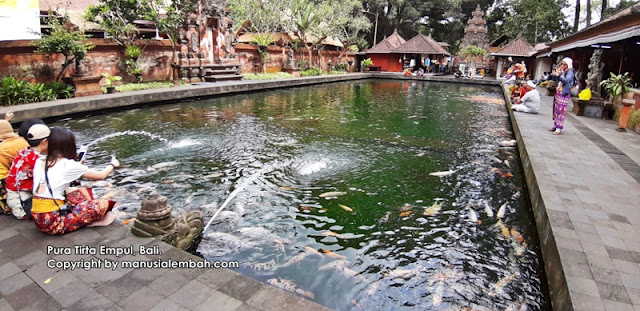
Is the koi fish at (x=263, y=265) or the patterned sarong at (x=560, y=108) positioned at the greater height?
the patterned sarong at (x=560, y=108)

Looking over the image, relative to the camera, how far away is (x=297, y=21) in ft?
87.5

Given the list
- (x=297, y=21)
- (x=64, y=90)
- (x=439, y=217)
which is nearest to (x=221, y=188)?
(x=439, y=217)

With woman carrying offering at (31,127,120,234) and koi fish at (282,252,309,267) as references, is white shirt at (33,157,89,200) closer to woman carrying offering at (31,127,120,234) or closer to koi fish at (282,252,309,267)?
woman carrying offering at (31,127,120,234)

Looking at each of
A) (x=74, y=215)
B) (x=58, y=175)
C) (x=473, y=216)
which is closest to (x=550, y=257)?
(x=473, y=216)

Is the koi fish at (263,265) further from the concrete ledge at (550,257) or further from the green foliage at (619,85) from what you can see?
the green foliage at (619,85)

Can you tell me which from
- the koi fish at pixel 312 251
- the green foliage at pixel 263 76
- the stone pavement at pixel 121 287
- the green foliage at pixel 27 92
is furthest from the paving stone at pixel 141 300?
the green foliage at pixel 263 76

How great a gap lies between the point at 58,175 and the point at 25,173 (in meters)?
0.56

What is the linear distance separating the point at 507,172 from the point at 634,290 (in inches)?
166

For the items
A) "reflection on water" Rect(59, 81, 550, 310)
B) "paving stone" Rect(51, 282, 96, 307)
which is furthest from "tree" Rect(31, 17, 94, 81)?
"paving stone" Rect(51, 282, 96, 307)

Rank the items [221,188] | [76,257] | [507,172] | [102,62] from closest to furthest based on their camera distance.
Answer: [76,257] < [221,188] < [507,172] < [102,62]

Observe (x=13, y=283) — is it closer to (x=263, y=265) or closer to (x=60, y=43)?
(x=263, y=265)

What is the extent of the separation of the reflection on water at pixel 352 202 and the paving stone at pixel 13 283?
62.0 inches

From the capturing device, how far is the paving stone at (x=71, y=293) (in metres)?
2.77

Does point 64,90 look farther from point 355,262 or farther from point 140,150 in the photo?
point 355,262
